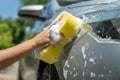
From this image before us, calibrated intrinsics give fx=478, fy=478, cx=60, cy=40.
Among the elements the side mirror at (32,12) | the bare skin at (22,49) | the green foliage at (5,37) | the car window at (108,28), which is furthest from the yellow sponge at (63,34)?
the green foliage at (5,37)

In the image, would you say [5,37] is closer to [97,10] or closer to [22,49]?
[97,10]

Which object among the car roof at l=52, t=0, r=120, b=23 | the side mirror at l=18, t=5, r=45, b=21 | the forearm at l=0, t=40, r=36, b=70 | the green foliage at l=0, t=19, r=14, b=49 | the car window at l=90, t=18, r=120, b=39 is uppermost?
the forearm at l=0, t=40, r=36, b=70

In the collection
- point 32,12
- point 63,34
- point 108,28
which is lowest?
point 32,12

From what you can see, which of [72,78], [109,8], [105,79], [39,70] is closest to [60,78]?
[72,78]

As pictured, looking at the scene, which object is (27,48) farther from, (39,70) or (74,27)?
(39,70)

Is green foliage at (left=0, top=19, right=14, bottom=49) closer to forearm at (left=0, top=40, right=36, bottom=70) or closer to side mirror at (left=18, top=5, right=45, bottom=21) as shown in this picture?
side mirror at (left=18, top=5, right=45, bottom=21)

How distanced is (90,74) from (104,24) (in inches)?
15.0

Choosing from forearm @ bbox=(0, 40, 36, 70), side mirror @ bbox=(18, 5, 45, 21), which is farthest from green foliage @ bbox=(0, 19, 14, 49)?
forearm @ bbox=(0, 40, 36, 70)

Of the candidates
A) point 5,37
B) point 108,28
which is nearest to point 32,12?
point 108,28

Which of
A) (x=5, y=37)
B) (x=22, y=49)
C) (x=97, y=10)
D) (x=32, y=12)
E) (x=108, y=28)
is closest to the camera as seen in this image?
(x=22, y=49)

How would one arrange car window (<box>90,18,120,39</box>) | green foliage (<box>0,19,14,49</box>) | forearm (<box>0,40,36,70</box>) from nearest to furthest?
forearm (<box>0,40,36,70</box>) → car window (<box>90,18,120,39</box>) → green foliage (<box>0,19,14,49</box>)

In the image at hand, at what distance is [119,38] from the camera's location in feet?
10.0

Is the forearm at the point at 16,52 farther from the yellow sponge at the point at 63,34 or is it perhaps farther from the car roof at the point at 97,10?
the car roof at the point at 97,10

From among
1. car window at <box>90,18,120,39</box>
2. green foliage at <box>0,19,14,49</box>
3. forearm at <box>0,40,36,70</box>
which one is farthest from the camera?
green foliage at <box>0,19,14,49</box>
